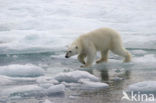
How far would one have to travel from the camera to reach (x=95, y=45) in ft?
20.9

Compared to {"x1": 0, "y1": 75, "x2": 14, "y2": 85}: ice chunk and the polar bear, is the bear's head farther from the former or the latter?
{"x1": 0, "y1": 75, "x2": 14, "y2": 85}: ice chunk

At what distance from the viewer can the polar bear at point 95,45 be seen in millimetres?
6180

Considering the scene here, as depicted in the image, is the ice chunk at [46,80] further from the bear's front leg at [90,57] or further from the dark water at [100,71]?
the bear's front leg at [90,57]

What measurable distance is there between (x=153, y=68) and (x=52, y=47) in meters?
2.90

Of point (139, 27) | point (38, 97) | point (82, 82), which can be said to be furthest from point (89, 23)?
point (38, 97)

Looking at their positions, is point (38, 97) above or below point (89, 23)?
Result: below

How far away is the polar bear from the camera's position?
618 centimetres

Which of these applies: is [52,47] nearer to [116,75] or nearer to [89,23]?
[116,75]

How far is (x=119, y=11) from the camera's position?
1375 centimetres

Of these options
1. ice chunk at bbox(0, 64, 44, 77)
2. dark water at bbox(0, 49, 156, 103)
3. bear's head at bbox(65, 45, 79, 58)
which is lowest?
dark water at bbox(0, 49, 156, 103)

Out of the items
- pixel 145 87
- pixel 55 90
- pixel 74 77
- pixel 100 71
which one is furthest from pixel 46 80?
pixel 145 87

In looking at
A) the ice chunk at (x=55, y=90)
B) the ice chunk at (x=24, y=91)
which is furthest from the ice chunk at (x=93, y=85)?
the ice chunk at (x=24, y=91)

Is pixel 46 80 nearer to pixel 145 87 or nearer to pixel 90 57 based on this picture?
pixel 145 87

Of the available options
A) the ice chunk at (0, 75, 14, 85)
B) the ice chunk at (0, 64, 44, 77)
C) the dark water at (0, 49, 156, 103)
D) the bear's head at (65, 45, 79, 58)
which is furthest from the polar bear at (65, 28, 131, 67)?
the ice chunk at (0, 75, 14, 85)
